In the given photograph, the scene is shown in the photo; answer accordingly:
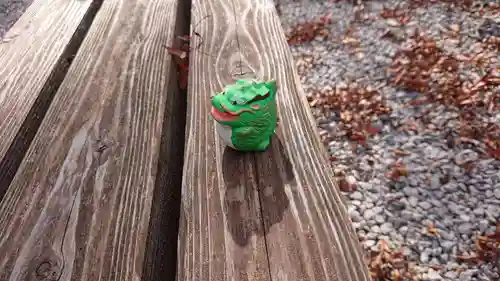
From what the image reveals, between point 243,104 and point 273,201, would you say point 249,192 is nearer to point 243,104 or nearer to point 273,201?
point 273,201

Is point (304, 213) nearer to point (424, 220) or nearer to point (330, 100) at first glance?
point (424, 220)

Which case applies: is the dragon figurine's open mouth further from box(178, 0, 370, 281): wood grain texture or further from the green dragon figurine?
box(178, 0, 370, 281): wood grain texture

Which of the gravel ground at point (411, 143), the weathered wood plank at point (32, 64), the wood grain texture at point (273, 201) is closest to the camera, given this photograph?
the wood grain texture at point (273, 201)

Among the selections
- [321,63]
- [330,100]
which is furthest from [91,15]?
[321,63]

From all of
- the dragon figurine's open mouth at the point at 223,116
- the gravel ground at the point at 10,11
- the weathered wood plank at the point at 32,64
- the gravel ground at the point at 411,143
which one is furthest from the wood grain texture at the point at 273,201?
the gravel ground at the point at 10,11

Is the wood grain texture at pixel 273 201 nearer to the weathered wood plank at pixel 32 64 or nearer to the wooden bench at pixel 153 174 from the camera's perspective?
the wooden bench at pixel 153 174

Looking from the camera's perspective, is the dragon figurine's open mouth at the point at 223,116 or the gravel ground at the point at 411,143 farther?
the gravel ground at the point at 411,143
